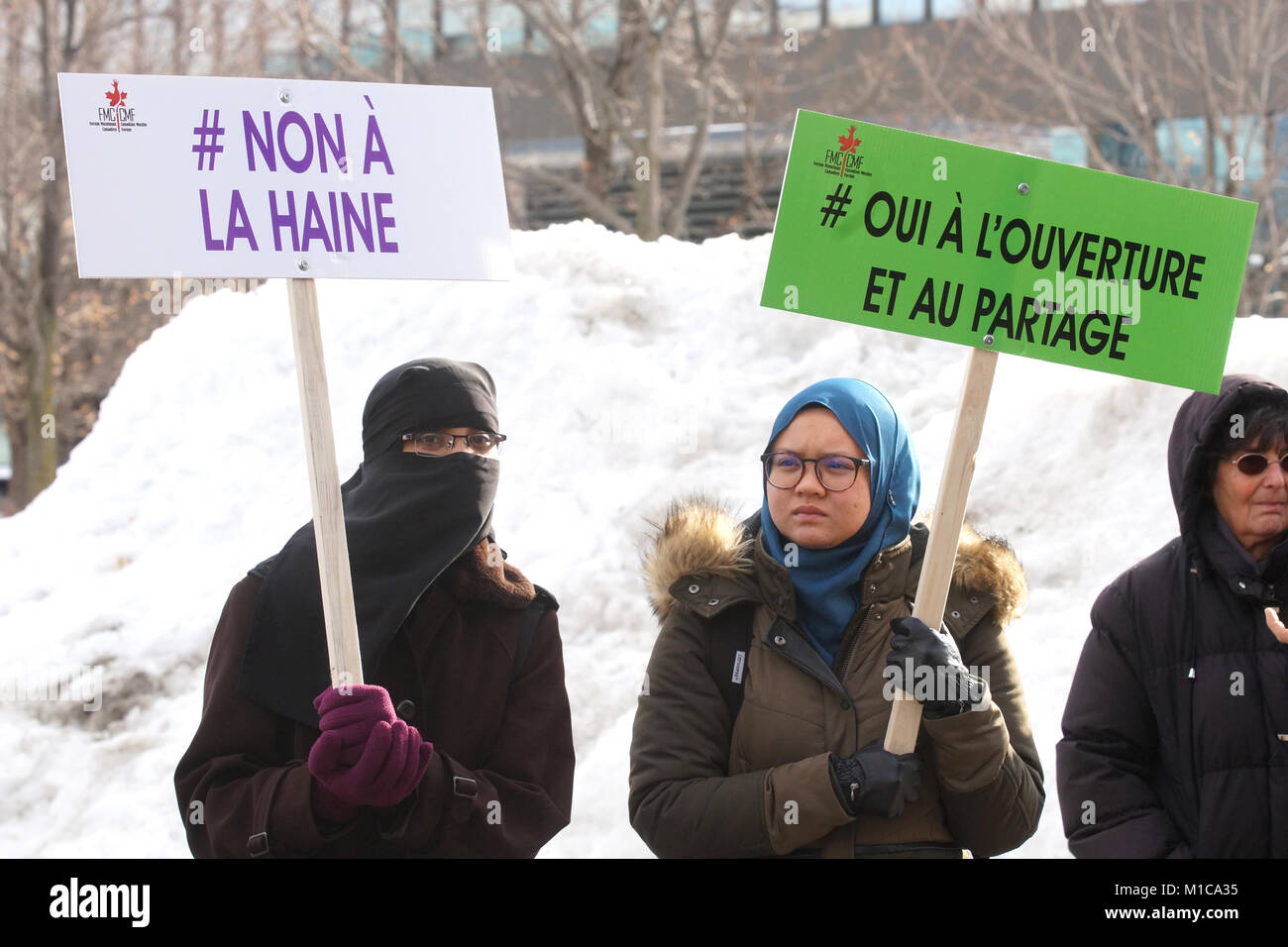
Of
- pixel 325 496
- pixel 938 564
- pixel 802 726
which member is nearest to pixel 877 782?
pixel 802 726

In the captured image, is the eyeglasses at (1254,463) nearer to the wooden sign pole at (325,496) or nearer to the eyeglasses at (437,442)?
the eyeglasses at (437,442)

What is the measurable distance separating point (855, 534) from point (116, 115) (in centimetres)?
179

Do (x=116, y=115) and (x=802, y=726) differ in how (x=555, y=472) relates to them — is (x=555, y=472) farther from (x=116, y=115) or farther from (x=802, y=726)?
(x=802, y=726)

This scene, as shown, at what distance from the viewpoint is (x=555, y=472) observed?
23.9 feet

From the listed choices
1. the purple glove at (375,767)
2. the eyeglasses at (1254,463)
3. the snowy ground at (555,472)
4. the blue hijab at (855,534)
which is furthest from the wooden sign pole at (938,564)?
the snowy ground at (555,472)

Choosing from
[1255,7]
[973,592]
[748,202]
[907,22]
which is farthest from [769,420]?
[907,22]

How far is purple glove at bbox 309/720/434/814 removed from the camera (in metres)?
2.90

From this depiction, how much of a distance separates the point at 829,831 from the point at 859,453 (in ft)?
2.48

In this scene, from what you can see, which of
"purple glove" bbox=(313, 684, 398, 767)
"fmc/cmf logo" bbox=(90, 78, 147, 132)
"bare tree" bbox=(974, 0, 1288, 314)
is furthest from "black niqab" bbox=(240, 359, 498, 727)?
"bare tree" bbox=(974, 0, 1288, 314)

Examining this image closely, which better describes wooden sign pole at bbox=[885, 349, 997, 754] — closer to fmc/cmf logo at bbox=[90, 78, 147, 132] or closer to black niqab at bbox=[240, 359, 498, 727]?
black niqab at bbox=[240, 359, 498, 727]

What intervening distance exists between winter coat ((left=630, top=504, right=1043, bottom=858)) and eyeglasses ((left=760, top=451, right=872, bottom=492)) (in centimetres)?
18

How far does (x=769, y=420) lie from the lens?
7477 millimetres

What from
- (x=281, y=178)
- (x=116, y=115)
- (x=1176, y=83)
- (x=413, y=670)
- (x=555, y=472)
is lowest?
(x=413, y=670)

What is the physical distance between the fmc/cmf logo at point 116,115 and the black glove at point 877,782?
77.4 inches
